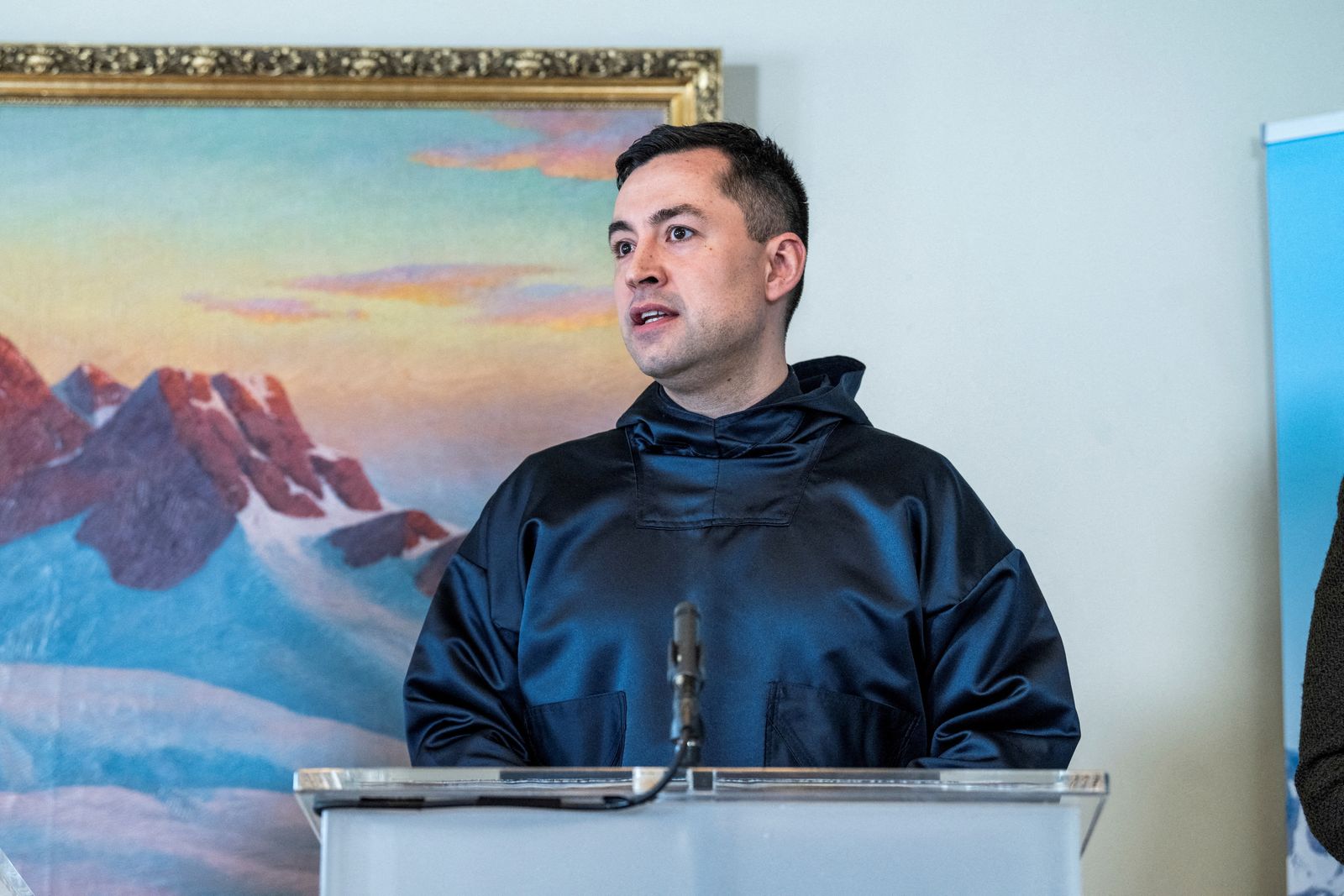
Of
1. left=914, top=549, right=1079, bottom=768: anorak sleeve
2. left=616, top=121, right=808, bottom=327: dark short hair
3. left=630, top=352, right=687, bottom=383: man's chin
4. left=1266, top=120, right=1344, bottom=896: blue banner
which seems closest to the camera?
left=914, top=549, right=1079, bottom=768: anorak sleeve

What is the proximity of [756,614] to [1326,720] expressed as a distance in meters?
0.70


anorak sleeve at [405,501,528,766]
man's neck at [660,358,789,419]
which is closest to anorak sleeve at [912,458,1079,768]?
man's neck at [660,358,789,419]

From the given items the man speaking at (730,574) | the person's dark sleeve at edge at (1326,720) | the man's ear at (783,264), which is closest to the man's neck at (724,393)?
the man speaking at (730,574)

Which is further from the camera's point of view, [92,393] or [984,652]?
[92,393]

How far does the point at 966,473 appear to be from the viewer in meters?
2.47

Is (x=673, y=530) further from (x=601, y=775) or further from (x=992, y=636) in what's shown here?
(x=601, y=775)

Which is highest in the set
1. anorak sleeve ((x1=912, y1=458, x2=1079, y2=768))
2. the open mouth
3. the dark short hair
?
the dark short hair

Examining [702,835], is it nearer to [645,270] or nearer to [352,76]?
[645,270]

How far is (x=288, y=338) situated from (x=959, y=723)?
1.29 meters

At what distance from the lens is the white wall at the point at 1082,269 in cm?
242

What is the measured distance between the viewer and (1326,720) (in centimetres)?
181

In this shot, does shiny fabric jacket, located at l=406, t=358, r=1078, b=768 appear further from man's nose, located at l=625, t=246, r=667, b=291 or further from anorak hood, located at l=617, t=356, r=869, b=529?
man's nose, located at l=625, t=246, r=667, b=291

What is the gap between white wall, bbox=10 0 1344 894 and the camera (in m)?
2.42

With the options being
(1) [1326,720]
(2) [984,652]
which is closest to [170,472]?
(2) [984,652]
